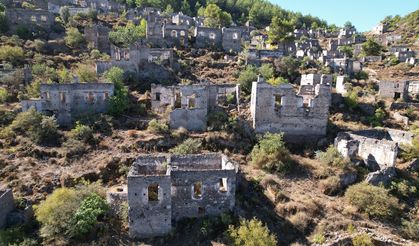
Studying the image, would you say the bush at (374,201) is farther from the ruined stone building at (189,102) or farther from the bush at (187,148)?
the ruined stone building at (189,102)

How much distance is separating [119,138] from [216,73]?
1358 cm

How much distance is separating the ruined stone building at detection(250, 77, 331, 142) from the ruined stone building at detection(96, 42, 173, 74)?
37.1 ft

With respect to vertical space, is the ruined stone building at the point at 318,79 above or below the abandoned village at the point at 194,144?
above

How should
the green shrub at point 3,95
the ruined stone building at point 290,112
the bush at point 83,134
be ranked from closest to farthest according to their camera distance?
the bush at point 83,134 < the ruined stone building at point 290,112 < the green shrub at point 3,95

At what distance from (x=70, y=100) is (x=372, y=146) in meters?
18.7

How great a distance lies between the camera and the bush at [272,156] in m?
20.4

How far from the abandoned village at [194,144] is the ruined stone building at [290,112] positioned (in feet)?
0.29

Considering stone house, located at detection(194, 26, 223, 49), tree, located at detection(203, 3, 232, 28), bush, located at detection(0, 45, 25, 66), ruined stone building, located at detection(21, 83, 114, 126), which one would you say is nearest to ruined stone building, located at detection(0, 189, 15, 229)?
ruined stone building, located at detection(21, 83, 114, 126)

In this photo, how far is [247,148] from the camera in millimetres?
22781

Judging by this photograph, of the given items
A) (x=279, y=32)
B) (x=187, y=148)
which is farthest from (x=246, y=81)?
(x=279, y=32)

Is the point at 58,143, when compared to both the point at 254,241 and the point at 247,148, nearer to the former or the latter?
the point at 247,148

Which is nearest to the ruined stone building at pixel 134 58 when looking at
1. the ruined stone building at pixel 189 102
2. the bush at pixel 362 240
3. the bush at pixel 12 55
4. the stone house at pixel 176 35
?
the ruined stone building at pixel 189 102

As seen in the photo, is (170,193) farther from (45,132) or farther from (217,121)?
(45,132)

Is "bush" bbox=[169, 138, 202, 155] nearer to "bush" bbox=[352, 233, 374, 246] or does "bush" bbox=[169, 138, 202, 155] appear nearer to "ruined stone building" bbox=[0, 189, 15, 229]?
"ruined stone building" bbox=[0, 189, 15, 229]
